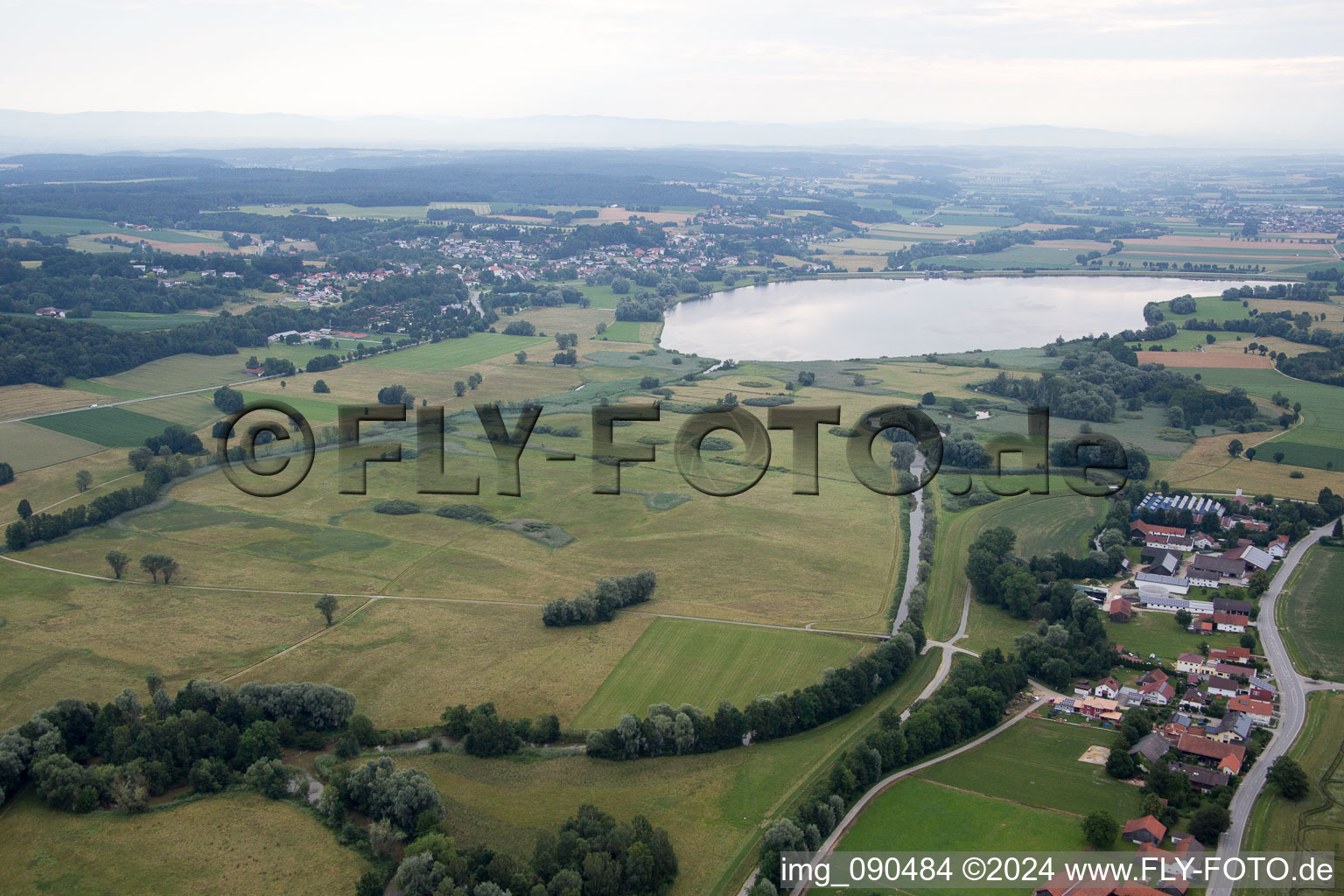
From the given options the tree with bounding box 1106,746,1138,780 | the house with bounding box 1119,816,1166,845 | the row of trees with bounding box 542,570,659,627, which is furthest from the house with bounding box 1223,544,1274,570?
the row of trees with bounding box 542,570,659,627

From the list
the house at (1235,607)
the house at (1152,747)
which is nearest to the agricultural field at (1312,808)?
the house at (1152,747)

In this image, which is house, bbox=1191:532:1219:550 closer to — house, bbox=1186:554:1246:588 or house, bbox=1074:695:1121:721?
house, bbox=1186:554:1246:588

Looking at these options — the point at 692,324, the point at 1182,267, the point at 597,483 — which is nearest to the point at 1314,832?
the point at 597,483

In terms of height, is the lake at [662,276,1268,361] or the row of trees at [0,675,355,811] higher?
the lake at [662,276,1268,361]

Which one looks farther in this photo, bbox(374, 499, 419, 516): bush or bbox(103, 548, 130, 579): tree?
bbox(374, 499, 419, 516): bush

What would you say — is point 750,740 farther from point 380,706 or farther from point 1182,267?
point 1182,267

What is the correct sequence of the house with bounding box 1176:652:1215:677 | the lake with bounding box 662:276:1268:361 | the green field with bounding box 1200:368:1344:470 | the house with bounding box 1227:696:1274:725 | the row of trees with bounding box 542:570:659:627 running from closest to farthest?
the house with bounding box 1227:696:1274:725
the house with bounding box 1176:652:1215:677
the row of trees with bounding box 542:570:659:627
the green field with bounding box 1200:368:1344:470
the lake with bounding box 662:276:1268:361

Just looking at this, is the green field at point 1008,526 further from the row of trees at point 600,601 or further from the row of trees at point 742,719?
the row of trees at point 600,601
